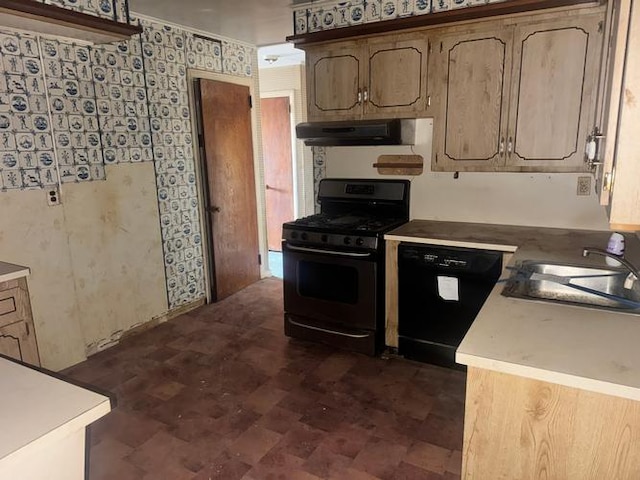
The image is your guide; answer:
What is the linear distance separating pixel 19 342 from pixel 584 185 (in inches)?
132

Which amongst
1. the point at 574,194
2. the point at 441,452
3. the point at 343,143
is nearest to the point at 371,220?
the point at 343,143

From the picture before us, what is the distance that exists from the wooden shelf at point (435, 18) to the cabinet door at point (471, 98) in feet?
0.40

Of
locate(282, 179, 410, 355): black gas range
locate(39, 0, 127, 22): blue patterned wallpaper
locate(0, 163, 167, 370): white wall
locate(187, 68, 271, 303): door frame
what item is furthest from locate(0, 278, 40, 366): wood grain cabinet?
locate(187, 68, 271, 303): door frame

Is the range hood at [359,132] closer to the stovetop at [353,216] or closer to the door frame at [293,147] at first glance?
the stovetop at [353,216]

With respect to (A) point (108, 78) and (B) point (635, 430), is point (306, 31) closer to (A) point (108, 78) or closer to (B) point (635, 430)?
(A) point (108, 78)

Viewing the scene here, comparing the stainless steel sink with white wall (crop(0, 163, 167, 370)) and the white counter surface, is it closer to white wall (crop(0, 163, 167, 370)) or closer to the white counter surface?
the white counter surface

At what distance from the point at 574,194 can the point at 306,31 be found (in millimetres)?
2200

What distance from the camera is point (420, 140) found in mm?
3236

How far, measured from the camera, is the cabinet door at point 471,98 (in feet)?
8.75

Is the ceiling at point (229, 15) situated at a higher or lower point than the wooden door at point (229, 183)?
higher

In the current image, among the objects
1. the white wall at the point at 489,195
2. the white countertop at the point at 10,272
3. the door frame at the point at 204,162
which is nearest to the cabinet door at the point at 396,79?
the white wall at the point at 489,195

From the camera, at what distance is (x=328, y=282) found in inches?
122

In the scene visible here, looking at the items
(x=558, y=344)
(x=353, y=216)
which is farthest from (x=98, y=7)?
(x=558, y=344)

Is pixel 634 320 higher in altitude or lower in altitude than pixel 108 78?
lower
